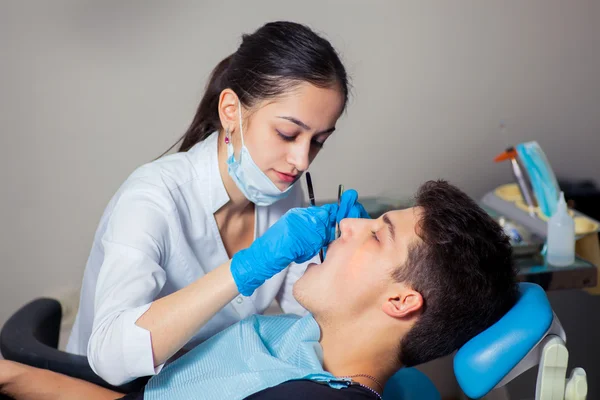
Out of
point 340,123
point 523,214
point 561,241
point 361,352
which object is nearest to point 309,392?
point 361,352

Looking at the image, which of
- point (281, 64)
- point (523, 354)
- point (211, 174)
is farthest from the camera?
point (211, 174)

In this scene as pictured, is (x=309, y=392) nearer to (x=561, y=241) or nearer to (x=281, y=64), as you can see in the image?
(x=281, y=64)

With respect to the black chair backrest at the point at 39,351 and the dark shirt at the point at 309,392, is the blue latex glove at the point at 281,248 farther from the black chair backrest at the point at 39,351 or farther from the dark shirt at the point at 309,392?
the black chair backrest at the point at 39,351

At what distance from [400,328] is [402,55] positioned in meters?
1.66

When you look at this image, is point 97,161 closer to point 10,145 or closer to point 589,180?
point 10,145

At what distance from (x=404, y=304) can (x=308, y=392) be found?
0.80 feet

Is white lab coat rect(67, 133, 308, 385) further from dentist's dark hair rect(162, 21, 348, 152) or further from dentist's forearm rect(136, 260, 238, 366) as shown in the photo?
dentist's dark hair rect(162, 21, 348, 152)

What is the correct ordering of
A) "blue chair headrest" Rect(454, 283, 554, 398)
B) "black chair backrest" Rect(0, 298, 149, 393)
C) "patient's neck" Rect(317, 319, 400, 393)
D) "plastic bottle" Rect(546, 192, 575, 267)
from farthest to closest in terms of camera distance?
"plastic bottle" Rect(546, 192, 575, 267) → "black chair backrest" Rect(0, 298, 149, 393) → "patient's neck" Rect(317, 319, 400, 393) → "blue chair headrest" Rect(454, 283, 554, 398)

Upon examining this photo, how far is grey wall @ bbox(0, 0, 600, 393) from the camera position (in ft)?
8.16

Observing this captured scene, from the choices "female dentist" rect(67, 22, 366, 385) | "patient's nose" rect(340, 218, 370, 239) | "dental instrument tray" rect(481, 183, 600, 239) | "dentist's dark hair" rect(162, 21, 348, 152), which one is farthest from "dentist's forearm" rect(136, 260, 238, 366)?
"dental instrument tray" rect(481, 183, 600, 239)

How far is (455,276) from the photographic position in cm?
122

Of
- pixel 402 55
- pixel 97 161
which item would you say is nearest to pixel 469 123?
pixel 402 55

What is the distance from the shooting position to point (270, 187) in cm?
141

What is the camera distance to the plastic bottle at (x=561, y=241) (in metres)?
1.90
